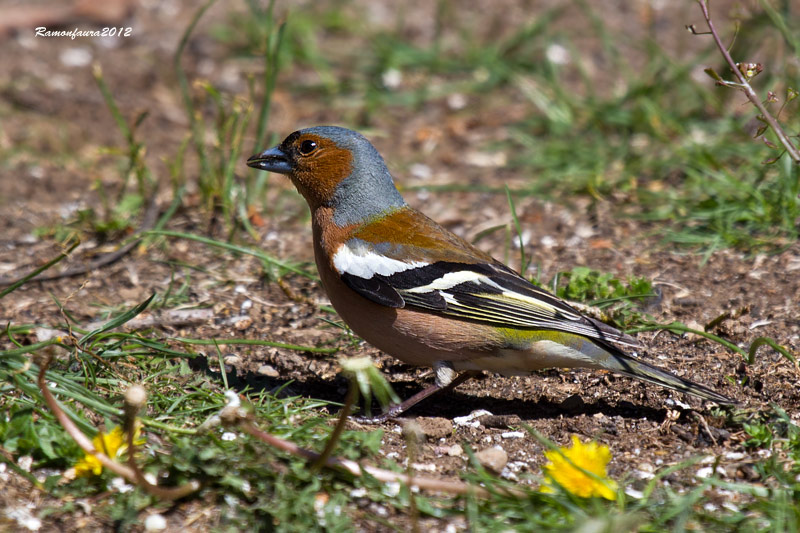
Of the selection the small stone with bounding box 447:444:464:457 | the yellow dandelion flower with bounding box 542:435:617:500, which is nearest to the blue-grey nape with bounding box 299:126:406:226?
the small stone with bounding box 447:444:464:457

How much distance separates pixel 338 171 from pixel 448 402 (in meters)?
1.27

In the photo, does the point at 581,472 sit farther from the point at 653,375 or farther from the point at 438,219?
the point at 438,219

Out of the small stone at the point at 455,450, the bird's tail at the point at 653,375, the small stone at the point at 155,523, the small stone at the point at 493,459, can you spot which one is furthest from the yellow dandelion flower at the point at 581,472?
the small stone at the point at 155,523

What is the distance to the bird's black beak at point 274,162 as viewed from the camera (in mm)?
4430

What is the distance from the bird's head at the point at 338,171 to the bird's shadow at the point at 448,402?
80 cm

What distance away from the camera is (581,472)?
9.29 feet

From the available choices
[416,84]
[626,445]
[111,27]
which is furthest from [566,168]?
[111,27]

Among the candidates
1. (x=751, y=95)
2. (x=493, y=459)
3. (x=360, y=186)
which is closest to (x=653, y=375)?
(x=493, y=459)

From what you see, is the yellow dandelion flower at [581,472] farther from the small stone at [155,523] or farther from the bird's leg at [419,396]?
the small stone at [155,523]

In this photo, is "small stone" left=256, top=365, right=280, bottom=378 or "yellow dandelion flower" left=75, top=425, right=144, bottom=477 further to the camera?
"small stone" left=256, top=365, right=280, bottom=378

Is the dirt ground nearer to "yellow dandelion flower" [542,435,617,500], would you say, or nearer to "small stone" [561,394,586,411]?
"small stone" [561,394,586,411]

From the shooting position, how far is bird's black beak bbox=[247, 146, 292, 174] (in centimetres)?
443

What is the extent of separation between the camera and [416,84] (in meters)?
7.65

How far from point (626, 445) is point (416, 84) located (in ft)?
15.9
